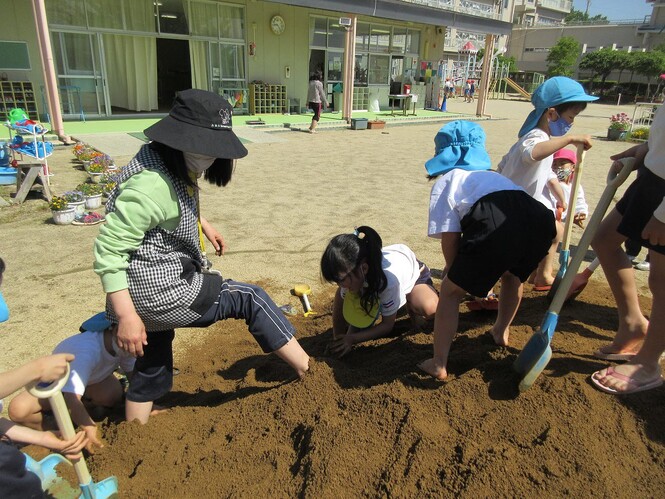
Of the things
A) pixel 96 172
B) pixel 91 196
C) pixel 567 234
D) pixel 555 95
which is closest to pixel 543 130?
pixel 555 95

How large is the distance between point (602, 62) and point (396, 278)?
159 ft

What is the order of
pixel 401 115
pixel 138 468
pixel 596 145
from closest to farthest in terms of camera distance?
pixel 138 468, pixel 596 145, pixel 401 115

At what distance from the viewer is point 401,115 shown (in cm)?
1905

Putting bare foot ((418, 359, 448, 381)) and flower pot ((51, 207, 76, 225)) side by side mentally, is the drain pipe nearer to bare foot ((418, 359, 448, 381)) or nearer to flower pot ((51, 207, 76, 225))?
flower pot ((51, 207, 76, 225))

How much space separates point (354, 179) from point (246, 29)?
9.91 metres

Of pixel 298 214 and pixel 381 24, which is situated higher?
pixel 381 24

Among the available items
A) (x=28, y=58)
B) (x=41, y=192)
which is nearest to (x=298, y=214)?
(x=41, y=192)

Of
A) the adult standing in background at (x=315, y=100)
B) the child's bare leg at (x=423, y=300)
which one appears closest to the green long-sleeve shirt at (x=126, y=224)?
the child's bare leg at (x=423, y=300)

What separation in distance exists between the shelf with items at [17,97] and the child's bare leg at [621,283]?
13.6m

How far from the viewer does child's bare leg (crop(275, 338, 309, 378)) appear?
8.13 ft

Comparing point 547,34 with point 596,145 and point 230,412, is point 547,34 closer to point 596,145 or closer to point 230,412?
point 596,145

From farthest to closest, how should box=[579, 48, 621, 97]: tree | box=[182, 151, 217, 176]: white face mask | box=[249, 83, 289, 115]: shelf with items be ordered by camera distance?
box=[579, 48, 621, 97]: tree, box=[249, 83, 289, 115]: shelf with items, box=[182, 151, 217, 176]: white face mask

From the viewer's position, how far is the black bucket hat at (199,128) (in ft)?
6.54

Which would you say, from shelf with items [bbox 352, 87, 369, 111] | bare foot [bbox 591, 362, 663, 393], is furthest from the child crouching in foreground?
shelf with items [bbox 352, 87, 369, 111]
